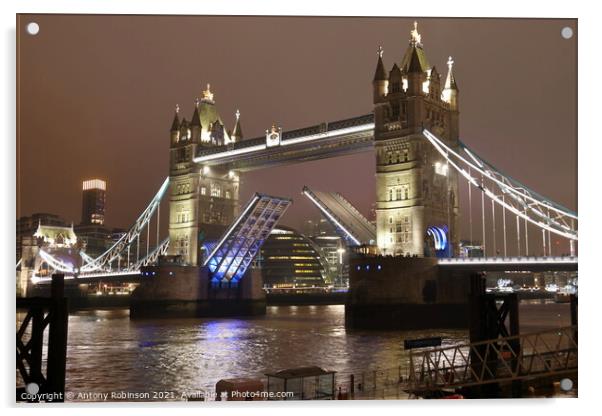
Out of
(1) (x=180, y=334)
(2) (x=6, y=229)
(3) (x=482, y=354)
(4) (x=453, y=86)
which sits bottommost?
(1) (x=180, y=334)

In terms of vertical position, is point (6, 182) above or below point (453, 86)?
below

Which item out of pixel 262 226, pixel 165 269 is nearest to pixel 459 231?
pixel 262 226

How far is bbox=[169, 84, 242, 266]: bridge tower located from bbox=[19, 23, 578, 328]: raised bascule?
0.08 metres

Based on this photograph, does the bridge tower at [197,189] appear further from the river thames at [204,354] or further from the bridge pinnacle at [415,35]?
the bridge pinnacle at [415,35]

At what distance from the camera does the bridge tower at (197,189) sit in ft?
182

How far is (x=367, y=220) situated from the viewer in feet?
148

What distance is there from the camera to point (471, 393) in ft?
46.4

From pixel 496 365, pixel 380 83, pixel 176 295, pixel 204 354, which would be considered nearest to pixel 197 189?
pixel 176 295

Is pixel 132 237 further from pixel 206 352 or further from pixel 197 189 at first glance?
pixel 206 352

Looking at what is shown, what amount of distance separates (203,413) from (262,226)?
32.1 m

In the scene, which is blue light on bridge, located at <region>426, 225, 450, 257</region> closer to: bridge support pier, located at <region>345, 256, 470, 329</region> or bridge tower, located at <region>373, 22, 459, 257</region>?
bridge tower, located at <region>373, 22, 459, 257</region>

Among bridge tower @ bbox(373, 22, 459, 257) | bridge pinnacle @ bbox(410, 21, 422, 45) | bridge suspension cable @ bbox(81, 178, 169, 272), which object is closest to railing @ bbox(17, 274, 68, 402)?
bridge pinnacle @ bbox(410, 21, 422, 45)

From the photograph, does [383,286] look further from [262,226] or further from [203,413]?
[203,413]

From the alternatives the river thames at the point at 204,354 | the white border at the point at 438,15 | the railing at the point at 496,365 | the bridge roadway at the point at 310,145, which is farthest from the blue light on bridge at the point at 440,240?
the white border at the point at 438,15
